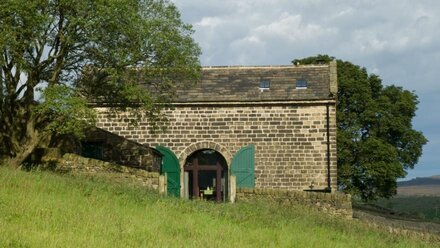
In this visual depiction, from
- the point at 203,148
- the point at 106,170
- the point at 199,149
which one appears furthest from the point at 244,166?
the point at 106,170

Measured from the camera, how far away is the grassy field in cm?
1052

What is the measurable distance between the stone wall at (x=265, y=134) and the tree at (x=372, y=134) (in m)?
8.83

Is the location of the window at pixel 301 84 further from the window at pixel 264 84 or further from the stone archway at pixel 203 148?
the stone archway at pixel 203 148

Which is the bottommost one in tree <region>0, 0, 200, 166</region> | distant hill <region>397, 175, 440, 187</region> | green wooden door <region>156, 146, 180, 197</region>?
distant hill <region>397, 175, 440, 187</region>

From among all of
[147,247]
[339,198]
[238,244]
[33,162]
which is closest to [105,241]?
[147,247]

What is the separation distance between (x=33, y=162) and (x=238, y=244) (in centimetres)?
1321

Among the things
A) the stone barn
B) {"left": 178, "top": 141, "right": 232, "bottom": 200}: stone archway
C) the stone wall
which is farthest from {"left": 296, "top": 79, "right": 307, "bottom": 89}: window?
{"left": 178, "top": 141, "right": 232, "bottom": 200}: stone archway

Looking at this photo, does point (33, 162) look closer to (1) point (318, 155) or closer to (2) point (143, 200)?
(2) point (143, 200)

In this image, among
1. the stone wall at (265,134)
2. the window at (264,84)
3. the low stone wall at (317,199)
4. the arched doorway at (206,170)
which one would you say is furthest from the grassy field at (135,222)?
the window at (264,84)

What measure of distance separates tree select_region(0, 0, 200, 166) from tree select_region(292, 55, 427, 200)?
53.0ft

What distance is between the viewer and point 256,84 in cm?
2870

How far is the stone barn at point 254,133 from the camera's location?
27.0m

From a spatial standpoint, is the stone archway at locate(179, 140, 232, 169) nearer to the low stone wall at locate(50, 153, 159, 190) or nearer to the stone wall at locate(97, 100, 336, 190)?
the stone wall at locate(97, 100, 336, 190)

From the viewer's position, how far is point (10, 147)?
21.5 meters
